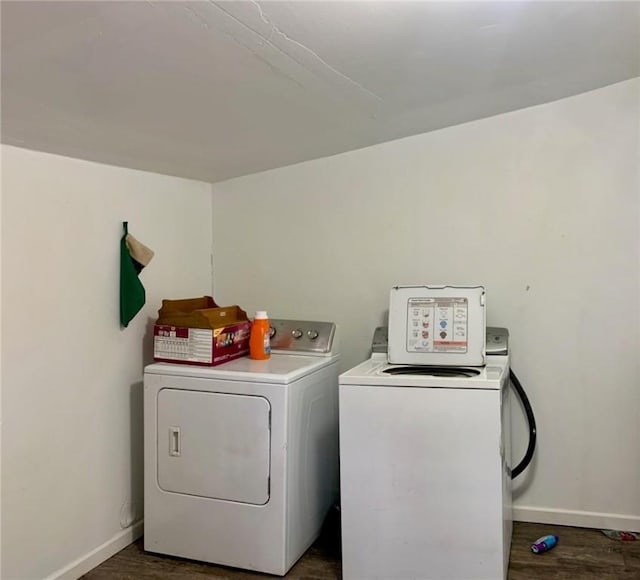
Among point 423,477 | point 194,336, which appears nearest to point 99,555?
point 194,336

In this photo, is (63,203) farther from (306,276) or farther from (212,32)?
(306,276)

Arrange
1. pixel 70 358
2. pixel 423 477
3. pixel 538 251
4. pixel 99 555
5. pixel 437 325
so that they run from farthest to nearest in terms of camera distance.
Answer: pixel 538 251, pixel 437 325, pixel 99 555, pixel 70 358, pixel 423 477

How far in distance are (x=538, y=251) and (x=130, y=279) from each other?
1761 millimetres

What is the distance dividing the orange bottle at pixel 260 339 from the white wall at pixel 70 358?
479mm

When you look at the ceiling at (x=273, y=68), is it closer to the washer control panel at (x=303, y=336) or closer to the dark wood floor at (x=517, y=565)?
the washer control panel at (x=303, y=336)

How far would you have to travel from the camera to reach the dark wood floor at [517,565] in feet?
7.37

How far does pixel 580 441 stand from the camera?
2639mm

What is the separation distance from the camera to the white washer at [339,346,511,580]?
6.64ft

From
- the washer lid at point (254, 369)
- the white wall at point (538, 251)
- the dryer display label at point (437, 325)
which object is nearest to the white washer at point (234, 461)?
the washer lid at point (254, 369)

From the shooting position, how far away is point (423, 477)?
208 cm

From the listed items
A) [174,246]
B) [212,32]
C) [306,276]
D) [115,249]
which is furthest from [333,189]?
[212,32]

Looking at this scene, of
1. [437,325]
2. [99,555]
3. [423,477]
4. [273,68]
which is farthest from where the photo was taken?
[437,325]

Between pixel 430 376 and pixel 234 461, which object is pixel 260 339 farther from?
pixel 430 376

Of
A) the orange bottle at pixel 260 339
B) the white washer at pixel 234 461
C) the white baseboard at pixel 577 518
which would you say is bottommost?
the white baseboard at pixel 577 518
